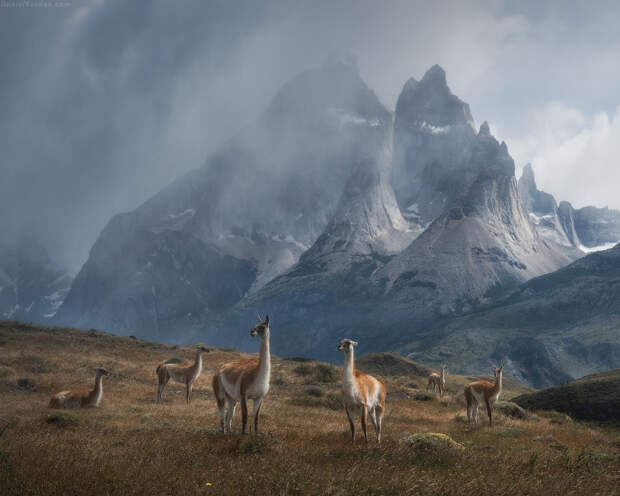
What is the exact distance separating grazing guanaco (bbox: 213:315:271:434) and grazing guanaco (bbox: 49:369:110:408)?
888cm

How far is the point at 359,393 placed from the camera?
12.9m

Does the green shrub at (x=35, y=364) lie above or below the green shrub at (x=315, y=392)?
above

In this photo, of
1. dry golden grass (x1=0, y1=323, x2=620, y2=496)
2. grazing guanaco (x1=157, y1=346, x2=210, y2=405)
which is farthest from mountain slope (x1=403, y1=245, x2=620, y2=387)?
dry golden grass (x1=0, y1=323, x2=620, y2=496)

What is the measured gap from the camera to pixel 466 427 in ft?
67.1

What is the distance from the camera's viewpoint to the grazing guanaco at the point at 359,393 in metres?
12.9

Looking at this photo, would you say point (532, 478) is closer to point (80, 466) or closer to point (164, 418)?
point (80, 466)

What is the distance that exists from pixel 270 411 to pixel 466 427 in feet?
30.2

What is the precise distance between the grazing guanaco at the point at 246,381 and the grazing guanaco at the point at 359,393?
229 centimetres

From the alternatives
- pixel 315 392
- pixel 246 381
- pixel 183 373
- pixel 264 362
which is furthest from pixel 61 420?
pixel 315 392

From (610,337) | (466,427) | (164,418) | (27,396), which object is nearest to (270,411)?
(164,418)

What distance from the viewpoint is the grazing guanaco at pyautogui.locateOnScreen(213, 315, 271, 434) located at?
40.9 feet

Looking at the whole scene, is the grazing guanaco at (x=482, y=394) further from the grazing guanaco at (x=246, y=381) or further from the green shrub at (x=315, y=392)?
the grazing guanaco at (x=246, y=381)

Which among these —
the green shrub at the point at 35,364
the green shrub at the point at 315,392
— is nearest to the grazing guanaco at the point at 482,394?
the green shrub at the point at 315,392

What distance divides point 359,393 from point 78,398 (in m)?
13.4
